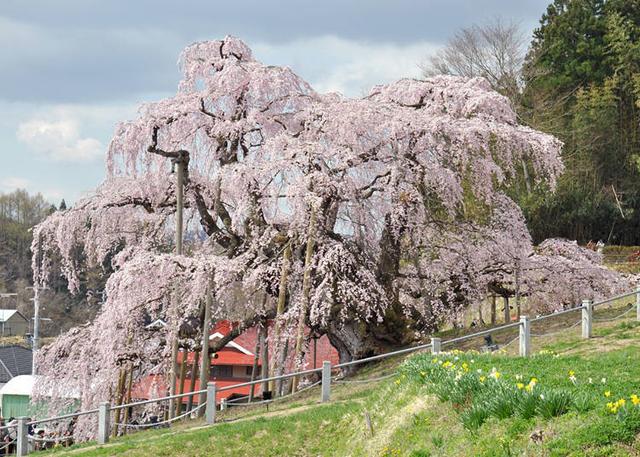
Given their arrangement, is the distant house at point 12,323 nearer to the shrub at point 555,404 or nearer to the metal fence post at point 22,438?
the metal fence post at point 22,438

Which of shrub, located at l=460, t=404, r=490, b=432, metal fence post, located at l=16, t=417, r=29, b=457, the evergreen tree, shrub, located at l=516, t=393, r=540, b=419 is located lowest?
metal fence post, located at l=16, t=417, r=29, b=457

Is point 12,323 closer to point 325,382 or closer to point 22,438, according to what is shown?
point 22,438

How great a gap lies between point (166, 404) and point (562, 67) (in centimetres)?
3268

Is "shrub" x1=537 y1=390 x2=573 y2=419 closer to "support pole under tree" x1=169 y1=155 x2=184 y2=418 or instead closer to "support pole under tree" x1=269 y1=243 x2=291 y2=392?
"support pole under tree" x1=269 y1=243 x2=291 y2=392

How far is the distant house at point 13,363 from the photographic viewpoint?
51.2m

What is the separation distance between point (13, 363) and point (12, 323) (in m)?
34.8

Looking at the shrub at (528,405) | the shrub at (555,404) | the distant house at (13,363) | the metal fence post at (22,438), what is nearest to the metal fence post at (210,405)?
the metal fence post at (22,438)

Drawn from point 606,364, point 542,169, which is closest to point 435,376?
point 606,364

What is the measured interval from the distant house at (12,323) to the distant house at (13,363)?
2747 centimetres

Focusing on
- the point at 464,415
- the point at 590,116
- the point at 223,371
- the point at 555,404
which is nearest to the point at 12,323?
the point at 223,371

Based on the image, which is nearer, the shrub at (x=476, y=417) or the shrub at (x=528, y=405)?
the shrub at (x=528, y=405)

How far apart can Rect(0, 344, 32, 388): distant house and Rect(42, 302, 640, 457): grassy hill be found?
39077 millimetres

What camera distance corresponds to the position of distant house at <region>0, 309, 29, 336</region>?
8038 centimetres

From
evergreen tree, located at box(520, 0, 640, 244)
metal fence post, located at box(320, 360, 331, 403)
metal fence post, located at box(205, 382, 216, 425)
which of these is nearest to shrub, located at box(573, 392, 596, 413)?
metal fence post, located at box(320, 360, 331, 403)
